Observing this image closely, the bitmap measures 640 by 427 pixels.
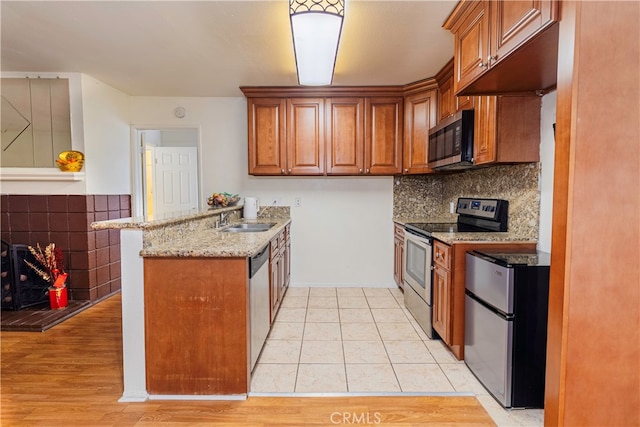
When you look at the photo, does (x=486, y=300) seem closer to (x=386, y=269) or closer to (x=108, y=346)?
(x=386, y=269)

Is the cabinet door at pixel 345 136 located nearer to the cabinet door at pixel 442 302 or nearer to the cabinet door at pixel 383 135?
the cabinet door at pixel 383 135

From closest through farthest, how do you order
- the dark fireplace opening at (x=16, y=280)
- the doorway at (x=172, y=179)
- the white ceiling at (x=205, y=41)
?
the white ceiling at (x=205, y=41) → the dark fireplace opening at (x=16, y=280) → the doorway at (x=172, y=179)

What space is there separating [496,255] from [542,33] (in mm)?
1156

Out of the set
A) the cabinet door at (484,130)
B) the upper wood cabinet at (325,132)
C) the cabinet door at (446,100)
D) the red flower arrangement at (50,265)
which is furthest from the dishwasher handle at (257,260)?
the red flower arrangement at (50,265)

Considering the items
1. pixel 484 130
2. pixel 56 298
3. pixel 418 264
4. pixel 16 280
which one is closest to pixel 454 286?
pixel 418 264

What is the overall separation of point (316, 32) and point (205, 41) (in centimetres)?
104

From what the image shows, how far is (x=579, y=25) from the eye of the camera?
1105 millimetres

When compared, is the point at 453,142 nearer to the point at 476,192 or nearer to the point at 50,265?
the point at 476,192

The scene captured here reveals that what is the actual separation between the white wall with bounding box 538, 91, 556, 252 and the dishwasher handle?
1.82 meters

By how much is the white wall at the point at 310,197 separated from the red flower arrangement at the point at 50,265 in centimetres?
157

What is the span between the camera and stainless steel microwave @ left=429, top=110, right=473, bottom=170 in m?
2.53

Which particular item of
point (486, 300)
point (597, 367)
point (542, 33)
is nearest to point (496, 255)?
point (486, 300)

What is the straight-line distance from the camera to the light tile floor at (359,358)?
1.96m

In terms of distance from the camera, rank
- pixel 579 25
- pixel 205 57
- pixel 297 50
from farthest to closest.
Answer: pixel 205 57 < pixel 297 50 < pixel 579 25
